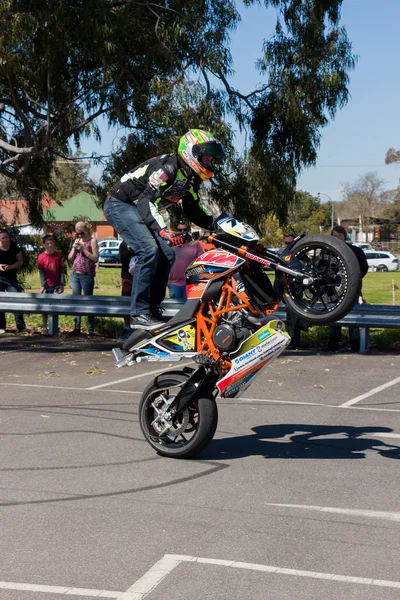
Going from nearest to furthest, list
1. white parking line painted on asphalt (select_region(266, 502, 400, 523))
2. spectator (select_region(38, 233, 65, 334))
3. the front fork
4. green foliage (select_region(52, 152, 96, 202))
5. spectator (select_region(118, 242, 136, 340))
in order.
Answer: white parking line painted on asphalt (select_region(266, 502, 400, 523))
the front fork
spectator (select_region(118, 242, 136, 340))
spectator (select_region(38, 233, 65, 334))
green foliage (select_region(52, 152, 96, 202))

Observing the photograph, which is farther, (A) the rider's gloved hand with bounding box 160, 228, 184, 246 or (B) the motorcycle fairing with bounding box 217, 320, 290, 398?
(B) the motorcycle fairing with bounding box 217, 320, 290, 398

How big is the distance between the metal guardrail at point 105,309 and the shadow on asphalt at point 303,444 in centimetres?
573

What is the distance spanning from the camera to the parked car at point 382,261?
63562 millimetres

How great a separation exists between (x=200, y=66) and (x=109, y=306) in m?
4.55

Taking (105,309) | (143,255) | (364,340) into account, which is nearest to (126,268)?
(105,309)

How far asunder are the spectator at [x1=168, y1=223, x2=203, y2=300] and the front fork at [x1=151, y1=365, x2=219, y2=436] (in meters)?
7.78

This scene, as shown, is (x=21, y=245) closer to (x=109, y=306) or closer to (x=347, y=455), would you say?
(x=109, y=306)

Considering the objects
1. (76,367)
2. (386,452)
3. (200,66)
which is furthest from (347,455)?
(200,66)

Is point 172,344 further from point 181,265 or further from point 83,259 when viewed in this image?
point 83,259

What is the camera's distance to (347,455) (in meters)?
7.08

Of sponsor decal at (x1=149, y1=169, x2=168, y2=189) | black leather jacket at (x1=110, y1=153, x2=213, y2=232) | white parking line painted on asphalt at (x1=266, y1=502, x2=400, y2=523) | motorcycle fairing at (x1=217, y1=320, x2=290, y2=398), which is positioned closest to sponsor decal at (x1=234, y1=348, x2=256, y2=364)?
motorcycle fairing at (x1=217, y1=320, x2=290, y2=398)

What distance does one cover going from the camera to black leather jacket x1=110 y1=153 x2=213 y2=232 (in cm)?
686

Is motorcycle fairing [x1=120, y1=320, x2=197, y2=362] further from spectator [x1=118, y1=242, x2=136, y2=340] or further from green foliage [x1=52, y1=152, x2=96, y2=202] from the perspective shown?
green foliage [x1=52, y1=152, x2=96, y2=202]

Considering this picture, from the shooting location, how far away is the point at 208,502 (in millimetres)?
5711
